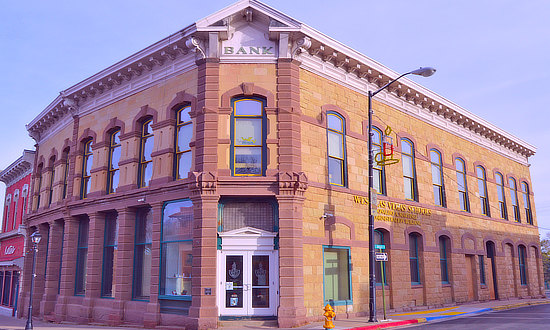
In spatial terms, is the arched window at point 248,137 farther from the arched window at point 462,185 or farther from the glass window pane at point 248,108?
the arched window at point 462,185

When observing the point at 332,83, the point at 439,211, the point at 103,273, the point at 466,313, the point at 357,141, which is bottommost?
the point at 466,313

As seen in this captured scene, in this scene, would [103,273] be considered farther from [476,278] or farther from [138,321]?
[476,278]

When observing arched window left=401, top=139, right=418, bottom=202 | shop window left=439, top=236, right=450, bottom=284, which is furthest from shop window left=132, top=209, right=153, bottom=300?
shop window left=439, top=236, right=450, bottom=284

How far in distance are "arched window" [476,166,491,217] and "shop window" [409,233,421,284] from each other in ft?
27.2

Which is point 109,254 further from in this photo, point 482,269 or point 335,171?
point 482,269

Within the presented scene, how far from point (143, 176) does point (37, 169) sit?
44.2 ft

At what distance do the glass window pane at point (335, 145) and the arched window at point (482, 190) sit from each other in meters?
13.3

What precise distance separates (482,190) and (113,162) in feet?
71.6

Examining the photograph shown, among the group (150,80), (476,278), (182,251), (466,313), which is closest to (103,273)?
(182,251)

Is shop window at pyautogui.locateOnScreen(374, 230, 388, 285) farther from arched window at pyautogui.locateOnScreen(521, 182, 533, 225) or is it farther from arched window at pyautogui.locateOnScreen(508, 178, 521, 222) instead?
arched window at pyautogui.locateOnScreen(521, 182, 533, 225)

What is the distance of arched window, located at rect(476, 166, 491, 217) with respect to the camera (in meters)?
27.5

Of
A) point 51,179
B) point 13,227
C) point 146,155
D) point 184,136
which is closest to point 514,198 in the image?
point 184,136

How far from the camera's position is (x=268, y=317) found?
48.3ft

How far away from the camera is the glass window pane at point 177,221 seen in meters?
16.2
